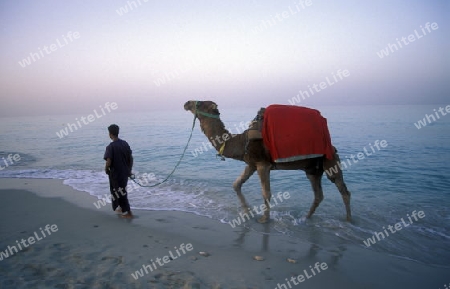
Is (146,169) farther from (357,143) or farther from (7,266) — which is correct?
(357,143)

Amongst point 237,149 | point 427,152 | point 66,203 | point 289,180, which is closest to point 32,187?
point 66,203

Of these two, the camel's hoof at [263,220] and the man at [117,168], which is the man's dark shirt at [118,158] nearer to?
the man at [117,168]

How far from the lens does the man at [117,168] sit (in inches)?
228

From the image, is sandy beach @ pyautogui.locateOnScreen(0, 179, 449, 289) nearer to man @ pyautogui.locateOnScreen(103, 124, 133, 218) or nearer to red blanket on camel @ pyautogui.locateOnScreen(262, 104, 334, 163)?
man @ pyautogui.locateOnScreen(103, 124, 133, 218)

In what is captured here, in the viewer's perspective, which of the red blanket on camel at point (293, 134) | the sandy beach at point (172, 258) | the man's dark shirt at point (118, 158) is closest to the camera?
the sandy beach at point (172, 258)

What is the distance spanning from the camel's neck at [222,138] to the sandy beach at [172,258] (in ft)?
4.76

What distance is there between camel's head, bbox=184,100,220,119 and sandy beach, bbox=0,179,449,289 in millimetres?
2134

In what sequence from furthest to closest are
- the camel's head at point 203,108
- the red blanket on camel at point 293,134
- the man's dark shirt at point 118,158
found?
the man's dark shirt at point 118,158 → the camel's head at point 203,108 → the red blanket on camel at point 293,134

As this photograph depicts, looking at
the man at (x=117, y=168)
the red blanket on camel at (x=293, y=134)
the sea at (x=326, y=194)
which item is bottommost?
the sea at (x=326, y=194)

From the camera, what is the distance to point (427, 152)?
1616cm

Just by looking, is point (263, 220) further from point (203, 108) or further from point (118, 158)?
point (118, 158)

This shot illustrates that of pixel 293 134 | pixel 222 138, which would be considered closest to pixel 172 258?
Answer: pixel 222 138

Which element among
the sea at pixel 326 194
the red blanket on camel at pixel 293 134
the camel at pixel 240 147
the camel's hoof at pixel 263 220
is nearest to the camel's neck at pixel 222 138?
the camel at pixel 240 147

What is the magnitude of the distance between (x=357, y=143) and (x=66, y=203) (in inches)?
764
